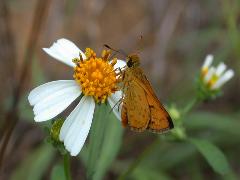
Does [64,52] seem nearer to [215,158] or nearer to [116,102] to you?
[116,102]

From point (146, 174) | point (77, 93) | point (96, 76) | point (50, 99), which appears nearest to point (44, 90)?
point (50, 99)

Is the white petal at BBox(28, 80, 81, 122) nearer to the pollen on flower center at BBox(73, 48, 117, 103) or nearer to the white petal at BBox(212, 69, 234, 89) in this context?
the pollen on flower center at BBox(73, 48, 117, 103)

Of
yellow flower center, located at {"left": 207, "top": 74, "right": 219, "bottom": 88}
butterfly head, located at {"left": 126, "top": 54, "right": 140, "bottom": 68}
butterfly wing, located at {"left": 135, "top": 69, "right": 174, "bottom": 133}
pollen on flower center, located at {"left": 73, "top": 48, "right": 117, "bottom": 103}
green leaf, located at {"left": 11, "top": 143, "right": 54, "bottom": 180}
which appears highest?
yellow flower center, located at {"left": 207, "top": 74, "right": 219, "bottom": 88}

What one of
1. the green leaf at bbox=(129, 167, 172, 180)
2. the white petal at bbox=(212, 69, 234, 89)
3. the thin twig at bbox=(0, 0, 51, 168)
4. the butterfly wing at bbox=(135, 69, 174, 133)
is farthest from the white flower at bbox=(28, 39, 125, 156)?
the green leaf at bbox=(129, 167, 172, 180)

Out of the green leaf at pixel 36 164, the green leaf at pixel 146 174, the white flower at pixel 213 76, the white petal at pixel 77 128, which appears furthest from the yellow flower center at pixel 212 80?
the green leaf at pixel 36 164

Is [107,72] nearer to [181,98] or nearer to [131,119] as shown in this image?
[131,119]

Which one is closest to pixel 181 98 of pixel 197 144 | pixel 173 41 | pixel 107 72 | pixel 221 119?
pixel 221 119

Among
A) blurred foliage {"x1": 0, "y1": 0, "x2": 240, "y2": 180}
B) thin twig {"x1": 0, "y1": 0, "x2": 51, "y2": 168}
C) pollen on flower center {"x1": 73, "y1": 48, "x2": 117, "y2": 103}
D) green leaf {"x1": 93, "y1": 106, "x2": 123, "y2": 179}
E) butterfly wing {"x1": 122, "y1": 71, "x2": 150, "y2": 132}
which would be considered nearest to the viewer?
butterfly wing {"x1": 122, "y1": 71, "x2": 150, "y2": 132}

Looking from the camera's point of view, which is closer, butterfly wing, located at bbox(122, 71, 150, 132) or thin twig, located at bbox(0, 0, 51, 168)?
butterfly wing, located at bbox(122, 71, 150, 132)
